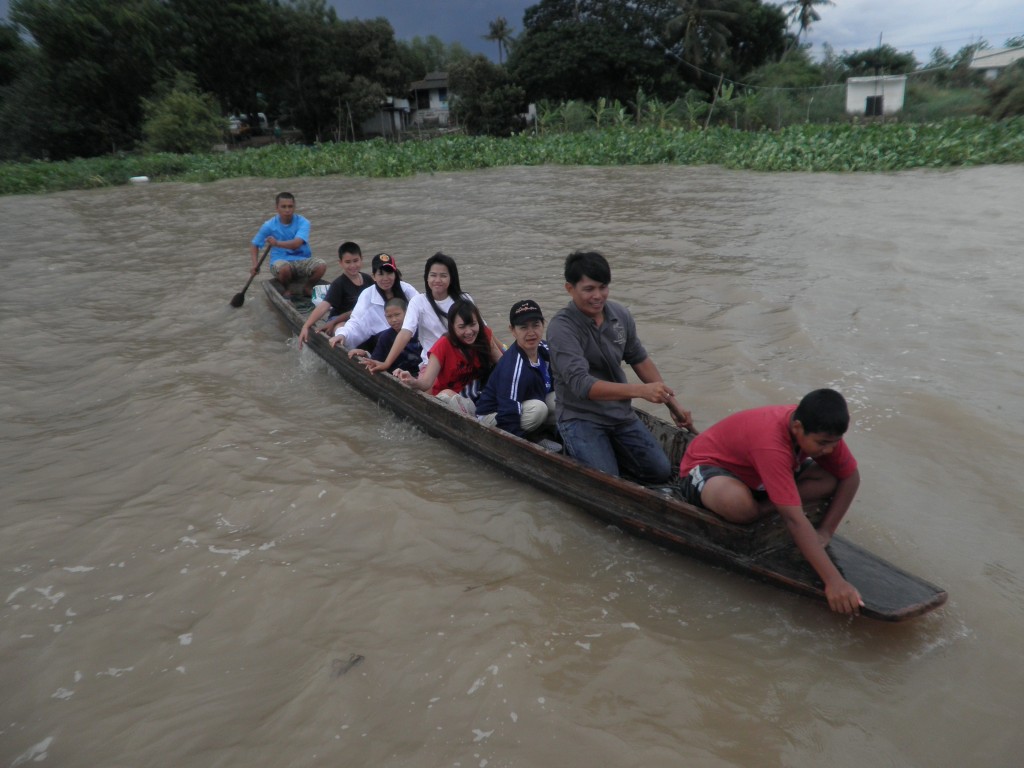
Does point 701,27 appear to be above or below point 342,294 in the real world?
above

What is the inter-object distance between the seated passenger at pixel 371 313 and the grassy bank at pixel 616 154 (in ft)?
42.8

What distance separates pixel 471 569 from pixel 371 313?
2.79m

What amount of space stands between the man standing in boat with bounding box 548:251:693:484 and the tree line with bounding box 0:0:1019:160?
26991 millimetres

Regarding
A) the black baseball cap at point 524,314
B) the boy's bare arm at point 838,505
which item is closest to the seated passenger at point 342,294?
the black baseball cap at point 524,314

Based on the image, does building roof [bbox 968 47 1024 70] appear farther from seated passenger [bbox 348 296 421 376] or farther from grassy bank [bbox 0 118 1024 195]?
seated passenger [bbox 348 296 421 376]

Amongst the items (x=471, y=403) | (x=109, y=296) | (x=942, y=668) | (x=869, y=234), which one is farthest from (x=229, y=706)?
(x=869, y=234)

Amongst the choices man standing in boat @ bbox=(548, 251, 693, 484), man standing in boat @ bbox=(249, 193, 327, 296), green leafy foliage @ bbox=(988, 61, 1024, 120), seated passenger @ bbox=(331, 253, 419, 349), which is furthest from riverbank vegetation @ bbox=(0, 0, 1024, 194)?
man standing in boat @ bbox=(548, 251, 693, 484)

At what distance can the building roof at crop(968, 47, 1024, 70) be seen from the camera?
2304cm

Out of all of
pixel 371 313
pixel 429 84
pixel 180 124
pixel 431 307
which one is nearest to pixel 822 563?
pixel 431 307

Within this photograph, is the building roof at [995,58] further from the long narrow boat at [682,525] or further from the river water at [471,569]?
the long narrow boat at [682,525]

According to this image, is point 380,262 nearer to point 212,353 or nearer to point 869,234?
point 212,353

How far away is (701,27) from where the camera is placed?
3253 cm

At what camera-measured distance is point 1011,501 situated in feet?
12.1

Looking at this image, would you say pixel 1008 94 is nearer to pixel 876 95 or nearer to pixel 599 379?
pixel 876 95
